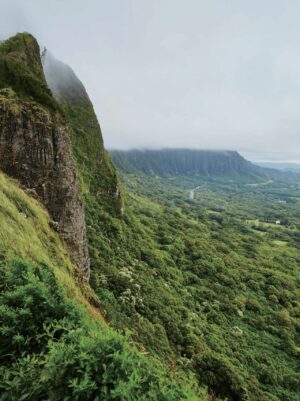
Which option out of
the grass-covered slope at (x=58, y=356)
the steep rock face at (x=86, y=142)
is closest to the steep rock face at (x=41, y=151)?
the grass-covered slope at (x=58, y=356)

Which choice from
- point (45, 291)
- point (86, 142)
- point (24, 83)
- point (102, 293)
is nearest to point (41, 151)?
point (24, 83)

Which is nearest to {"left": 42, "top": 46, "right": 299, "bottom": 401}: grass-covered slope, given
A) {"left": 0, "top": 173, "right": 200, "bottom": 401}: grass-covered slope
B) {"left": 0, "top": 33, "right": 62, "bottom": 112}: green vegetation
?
{"left": 0, "top": 173, "right": 200, "bottom": 401}: grass-covered slope

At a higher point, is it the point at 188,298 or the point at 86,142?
the point at 86,142

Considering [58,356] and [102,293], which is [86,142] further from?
[58,356]

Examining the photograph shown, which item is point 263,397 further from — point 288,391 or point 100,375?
point 100,375

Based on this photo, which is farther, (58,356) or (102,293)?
(102,293)
